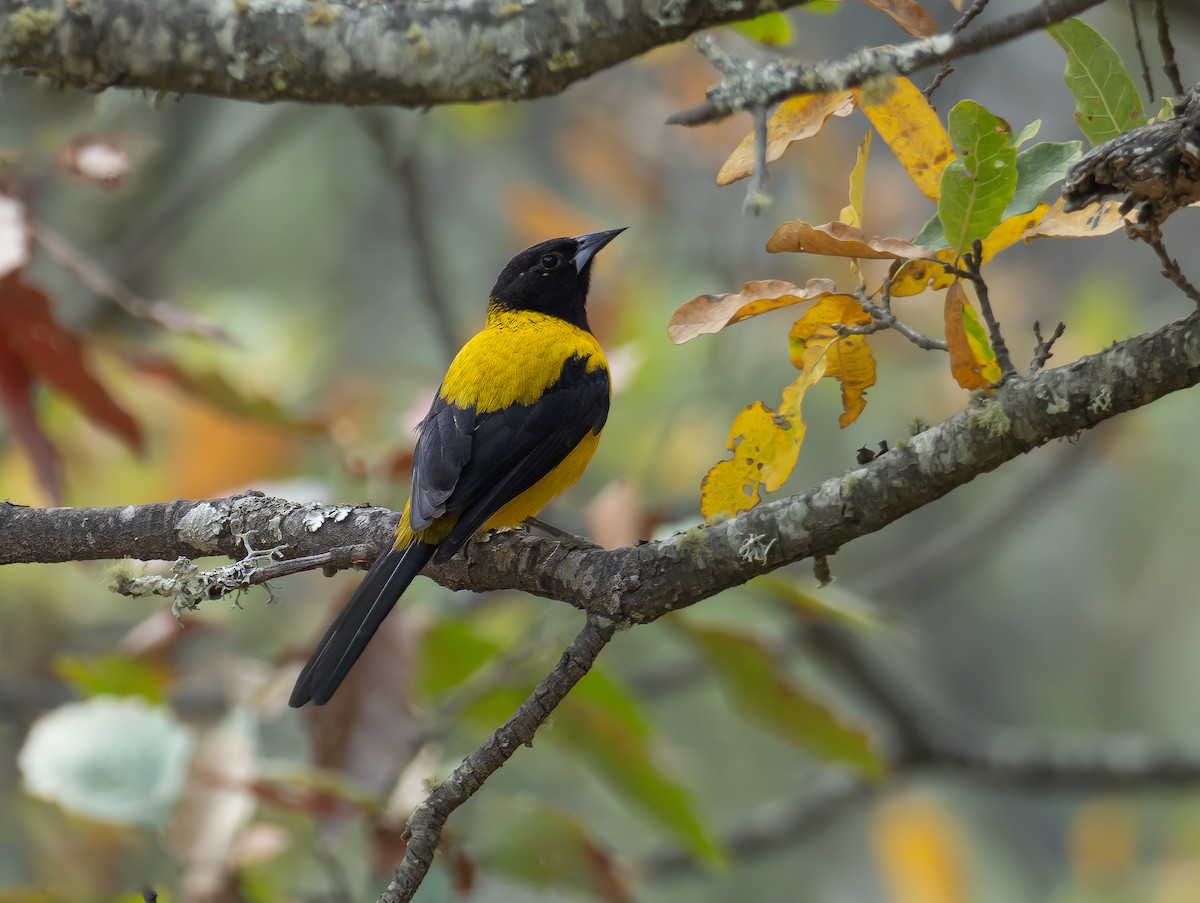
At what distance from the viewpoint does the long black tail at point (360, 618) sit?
306 centimetres

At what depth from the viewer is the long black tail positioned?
10.0 feet

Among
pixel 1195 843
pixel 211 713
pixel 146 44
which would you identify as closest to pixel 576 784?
pixel 211 713

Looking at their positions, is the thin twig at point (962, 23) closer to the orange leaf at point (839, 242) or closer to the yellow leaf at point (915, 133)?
the yellow leaf at point (915, 133)

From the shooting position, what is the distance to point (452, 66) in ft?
8.38

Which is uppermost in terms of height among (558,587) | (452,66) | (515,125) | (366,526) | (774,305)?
(515,125)

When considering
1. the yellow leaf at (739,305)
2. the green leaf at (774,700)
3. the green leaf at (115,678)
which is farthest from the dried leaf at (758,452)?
the green leaf at (115,678)

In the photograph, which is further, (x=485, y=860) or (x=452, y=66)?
(x=485, y=860)

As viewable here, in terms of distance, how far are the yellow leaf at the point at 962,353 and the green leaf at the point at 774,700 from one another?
1436 millimetres

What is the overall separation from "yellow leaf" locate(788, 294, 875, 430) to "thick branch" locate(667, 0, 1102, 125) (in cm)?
46

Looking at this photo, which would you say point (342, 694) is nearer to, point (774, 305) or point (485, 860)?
point (485, 860)

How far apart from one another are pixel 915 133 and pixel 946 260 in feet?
0.83

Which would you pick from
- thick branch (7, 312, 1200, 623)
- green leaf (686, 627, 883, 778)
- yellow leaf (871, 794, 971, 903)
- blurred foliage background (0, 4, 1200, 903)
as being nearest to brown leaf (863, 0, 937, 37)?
thick branch (7, 312, 1200, 623)

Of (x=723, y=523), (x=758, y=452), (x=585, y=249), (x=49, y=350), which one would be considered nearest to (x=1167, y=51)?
(x=758, y=452)

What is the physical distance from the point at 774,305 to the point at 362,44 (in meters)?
1.07
